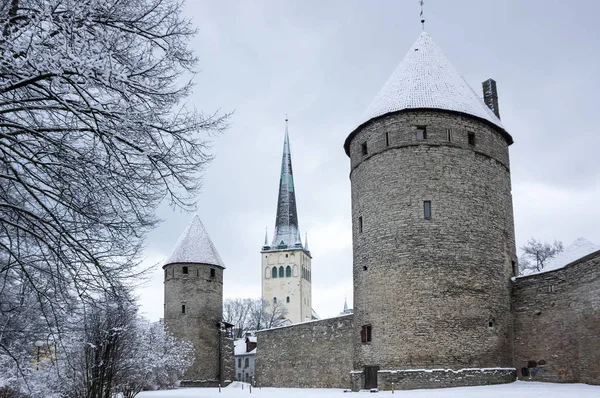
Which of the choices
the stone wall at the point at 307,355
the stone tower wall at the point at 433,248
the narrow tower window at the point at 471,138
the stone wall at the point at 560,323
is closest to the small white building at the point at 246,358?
the stone wall at the point at 307,355

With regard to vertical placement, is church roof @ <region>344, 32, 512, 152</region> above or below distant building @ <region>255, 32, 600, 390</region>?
above

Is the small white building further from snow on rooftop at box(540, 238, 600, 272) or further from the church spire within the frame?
snow on rooftop at box(540, 238, 600, 272)

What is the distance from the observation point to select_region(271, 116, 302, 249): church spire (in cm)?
7344

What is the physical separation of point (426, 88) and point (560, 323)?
8167mm

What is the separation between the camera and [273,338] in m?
29.3

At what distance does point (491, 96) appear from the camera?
23.6 meters

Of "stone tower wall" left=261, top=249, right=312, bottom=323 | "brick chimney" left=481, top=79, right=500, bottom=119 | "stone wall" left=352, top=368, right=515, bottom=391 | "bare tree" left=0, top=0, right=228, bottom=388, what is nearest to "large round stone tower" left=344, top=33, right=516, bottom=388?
"stone wall" left=352, top=368, right=515, bottom=391

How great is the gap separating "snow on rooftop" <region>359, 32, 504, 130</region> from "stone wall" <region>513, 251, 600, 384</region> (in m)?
5.40

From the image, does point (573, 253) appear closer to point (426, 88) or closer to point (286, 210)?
point (426, 88)

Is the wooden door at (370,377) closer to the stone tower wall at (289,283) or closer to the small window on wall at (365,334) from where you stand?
the small window on wall at (365,334)

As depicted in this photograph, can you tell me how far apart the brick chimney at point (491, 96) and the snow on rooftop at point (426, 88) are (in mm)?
2062

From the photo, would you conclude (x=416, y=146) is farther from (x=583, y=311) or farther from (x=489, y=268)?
(x=583, y=311)

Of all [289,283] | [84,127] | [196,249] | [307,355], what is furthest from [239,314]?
[84,127]

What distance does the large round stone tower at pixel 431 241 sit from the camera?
18.3 m
